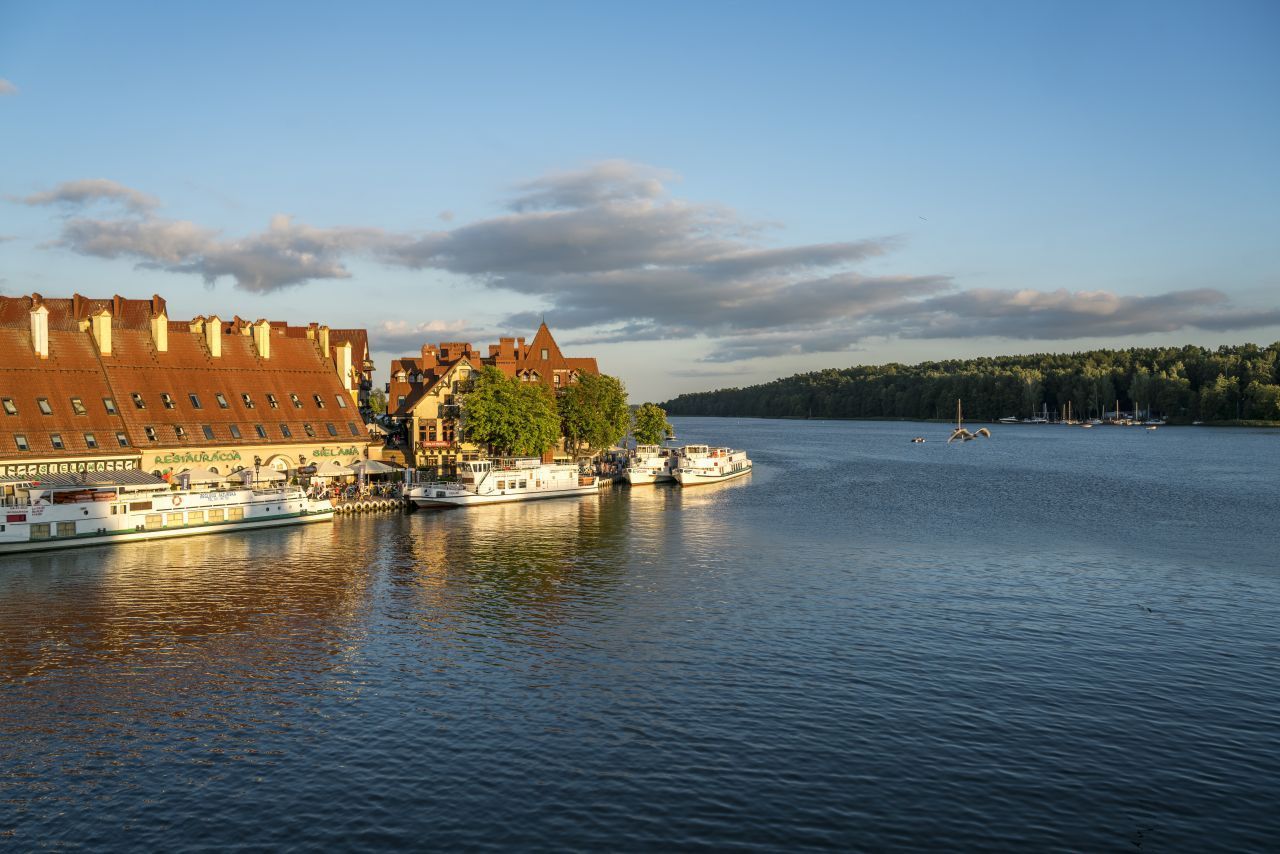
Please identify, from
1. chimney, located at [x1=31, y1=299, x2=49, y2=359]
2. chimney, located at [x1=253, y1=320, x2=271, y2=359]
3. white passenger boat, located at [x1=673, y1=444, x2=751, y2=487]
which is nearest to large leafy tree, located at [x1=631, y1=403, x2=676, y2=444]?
white passenger boat, located at [x1=673, y1=444, x2=751, y2=487]

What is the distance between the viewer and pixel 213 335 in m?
99.9

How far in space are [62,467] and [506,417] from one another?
4978 centimetres

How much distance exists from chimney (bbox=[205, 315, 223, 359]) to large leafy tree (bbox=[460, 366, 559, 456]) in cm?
3040

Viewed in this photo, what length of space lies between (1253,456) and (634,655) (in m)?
175

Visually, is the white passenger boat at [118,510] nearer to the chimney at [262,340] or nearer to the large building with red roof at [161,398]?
the large building with red roof at [161,398]

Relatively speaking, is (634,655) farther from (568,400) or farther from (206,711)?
(568,400)

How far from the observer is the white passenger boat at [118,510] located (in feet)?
227

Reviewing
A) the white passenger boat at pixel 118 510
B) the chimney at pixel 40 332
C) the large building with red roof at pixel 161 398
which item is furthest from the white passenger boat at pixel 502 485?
the chimney at pixel 40 332

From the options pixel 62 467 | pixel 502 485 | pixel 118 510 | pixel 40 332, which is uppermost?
pixel 40 332

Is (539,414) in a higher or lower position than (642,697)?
higher

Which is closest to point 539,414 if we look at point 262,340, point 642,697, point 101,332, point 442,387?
point 442,387

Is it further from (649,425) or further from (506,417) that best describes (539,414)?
(649,425)

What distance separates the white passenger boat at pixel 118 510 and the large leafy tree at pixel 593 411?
59.6 m

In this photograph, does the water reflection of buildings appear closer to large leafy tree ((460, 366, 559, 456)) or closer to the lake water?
the lake water
